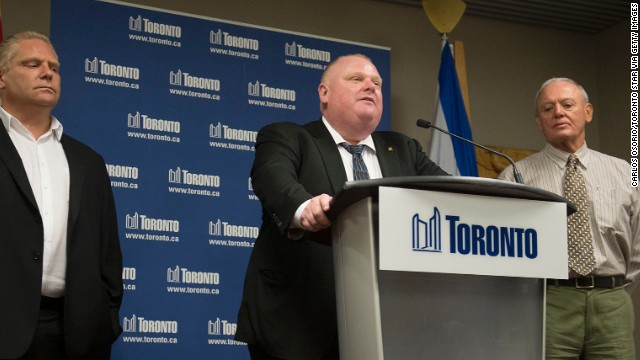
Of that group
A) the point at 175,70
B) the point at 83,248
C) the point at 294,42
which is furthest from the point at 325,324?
the point at 294,42

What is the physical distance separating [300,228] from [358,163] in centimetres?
54

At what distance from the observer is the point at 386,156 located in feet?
9.05

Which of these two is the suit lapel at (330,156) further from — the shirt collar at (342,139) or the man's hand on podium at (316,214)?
the man's hand on podium at (316,214)

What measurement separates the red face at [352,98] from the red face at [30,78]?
1063 mm

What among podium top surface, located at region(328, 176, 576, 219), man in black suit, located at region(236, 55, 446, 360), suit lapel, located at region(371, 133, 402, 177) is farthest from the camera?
suit lapel, located at region(371, 133, 402, 177)

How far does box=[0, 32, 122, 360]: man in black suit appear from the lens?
9.10 feet

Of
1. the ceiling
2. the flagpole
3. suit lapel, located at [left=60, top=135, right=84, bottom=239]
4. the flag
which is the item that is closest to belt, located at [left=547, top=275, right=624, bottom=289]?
the flag

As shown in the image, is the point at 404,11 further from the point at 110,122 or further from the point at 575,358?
the point at 575,358

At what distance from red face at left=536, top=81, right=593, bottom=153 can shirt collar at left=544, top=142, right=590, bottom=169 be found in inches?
1.0

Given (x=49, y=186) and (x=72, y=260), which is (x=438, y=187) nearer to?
(x=72, y=260)

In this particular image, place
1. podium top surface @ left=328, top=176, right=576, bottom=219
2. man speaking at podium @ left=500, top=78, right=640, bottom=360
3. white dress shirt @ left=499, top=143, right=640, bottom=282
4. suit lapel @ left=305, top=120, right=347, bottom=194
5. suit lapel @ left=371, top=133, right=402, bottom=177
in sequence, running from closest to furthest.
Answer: podium top surface @ left=328, top=176, right=576, bottom=219
suit lapel @ left=305, top=120, right=347, bottom=194
suit lapel @ left=371, top=133, right=402, bottom=177
man speaking at podium @ left=500, top=78, right=640, bottom=360
white dress shirt @ left=499, top=143, right=640, bottom=282

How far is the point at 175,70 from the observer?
4.91m

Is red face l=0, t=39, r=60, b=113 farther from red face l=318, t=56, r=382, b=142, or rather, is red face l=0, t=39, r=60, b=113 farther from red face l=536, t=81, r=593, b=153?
red face l=536, t=81, r=593, b=153

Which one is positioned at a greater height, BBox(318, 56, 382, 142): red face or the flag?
the flag
